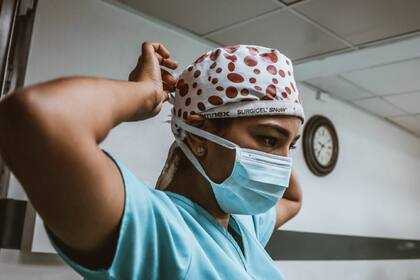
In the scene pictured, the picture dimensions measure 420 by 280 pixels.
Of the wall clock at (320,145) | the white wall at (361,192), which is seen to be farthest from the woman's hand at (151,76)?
the wall clock at (320,145)

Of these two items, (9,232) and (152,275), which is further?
(9,232)

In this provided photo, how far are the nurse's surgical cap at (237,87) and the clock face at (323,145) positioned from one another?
2550 mm

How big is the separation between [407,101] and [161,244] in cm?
376

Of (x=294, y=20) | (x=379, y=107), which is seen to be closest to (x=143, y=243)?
(x=294, y=20)

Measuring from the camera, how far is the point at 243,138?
1.01 meters

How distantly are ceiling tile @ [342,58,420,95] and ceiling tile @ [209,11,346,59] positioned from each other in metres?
0.63

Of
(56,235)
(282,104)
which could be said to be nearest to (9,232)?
(56,235)

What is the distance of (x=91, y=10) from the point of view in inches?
82.0

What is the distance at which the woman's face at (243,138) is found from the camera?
3.28 ft

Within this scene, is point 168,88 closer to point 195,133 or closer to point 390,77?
point 195,133

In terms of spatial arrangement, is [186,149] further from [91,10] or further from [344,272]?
[344,272]

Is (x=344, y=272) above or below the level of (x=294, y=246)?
below

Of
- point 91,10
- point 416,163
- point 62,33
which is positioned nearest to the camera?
point 62,33

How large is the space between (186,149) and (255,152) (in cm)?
19
